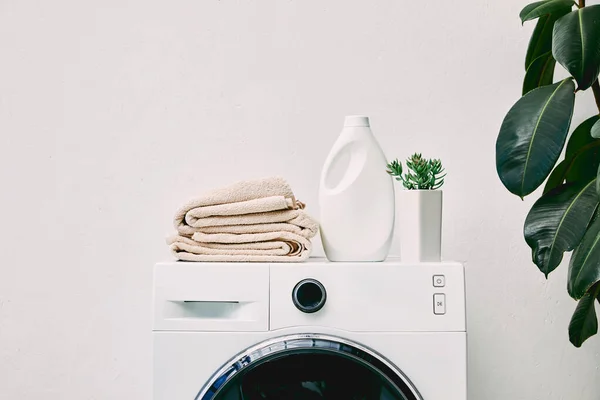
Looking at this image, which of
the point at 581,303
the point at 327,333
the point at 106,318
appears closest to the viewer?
the point at 327,333

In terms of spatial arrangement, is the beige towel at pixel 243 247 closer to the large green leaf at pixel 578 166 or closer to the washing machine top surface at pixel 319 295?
the washing machine top surface at pixel 319 295

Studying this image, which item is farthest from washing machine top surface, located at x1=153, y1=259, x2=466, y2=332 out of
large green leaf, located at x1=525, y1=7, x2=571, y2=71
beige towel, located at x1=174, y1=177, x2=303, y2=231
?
large green leaf, located at x1=525, y1=7, x2=571, y2=71

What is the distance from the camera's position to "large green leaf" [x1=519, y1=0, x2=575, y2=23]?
4.47ft

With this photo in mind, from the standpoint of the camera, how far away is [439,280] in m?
1.24

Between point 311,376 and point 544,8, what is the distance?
84 cm

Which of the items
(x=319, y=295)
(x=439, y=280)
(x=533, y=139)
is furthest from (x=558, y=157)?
(x=319, y=295)

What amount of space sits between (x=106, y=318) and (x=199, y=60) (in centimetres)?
65

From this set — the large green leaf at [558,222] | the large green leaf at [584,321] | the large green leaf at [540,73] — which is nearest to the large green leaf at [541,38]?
the large green leaf at [540,73]

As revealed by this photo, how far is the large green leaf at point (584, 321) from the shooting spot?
1386 mm

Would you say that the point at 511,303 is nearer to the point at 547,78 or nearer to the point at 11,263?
the point at 547,78

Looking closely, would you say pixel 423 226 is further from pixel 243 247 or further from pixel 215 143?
pixel 215 143

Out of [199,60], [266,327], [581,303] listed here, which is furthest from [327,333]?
[199,60]

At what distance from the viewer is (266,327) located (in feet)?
4.08

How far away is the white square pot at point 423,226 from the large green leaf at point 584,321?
0.33 m
